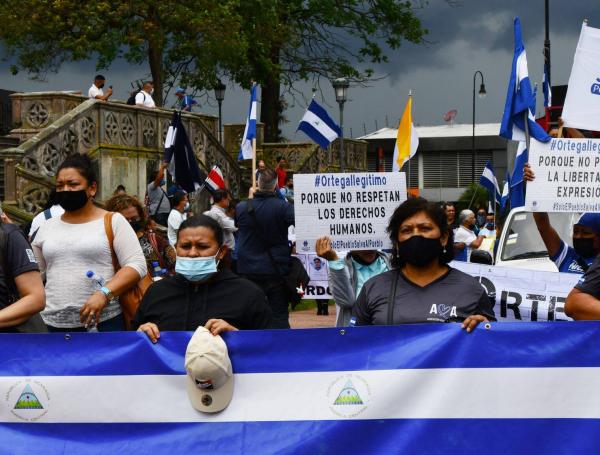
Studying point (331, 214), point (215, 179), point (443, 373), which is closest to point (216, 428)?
point (443, 373)

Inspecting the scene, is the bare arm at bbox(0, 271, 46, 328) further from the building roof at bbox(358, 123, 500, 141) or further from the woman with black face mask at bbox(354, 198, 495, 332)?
the building roof at bbox(358, 123, 500, 141)

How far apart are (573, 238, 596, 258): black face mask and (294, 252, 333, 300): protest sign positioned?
6.84 metres

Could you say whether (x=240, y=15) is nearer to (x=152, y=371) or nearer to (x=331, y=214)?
(x=331, y=214)

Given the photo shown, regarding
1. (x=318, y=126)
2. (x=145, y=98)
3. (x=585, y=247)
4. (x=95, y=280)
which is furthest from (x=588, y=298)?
(x=145, y=98)

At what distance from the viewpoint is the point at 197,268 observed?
595cm

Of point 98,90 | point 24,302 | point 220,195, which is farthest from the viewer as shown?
point 98,90

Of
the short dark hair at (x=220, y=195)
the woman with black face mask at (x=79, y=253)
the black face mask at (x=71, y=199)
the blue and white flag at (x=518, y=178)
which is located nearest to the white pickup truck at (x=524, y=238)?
the blue and white flag at (x=518, y=178)

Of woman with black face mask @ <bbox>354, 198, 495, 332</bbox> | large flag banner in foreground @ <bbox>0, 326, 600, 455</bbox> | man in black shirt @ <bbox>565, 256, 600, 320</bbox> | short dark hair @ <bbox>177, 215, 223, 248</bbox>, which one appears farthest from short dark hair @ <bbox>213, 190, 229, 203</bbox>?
man in black shirt @ <bbox>565, 256, 600, 320</bbox>

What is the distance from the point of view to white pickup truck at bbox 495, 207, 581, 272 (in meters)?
11.8

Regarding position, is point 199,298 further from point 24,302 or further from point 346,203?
point 346,203

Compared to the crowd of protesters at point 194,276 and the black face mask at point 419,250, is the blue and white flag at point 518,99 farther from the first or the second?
the black face mask at point 419,250

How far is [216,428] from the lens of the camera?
18.9 ft

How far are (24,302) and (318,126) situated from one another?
13.7m

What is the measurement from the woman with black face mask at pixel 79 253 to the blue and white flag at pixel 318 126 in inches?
489
